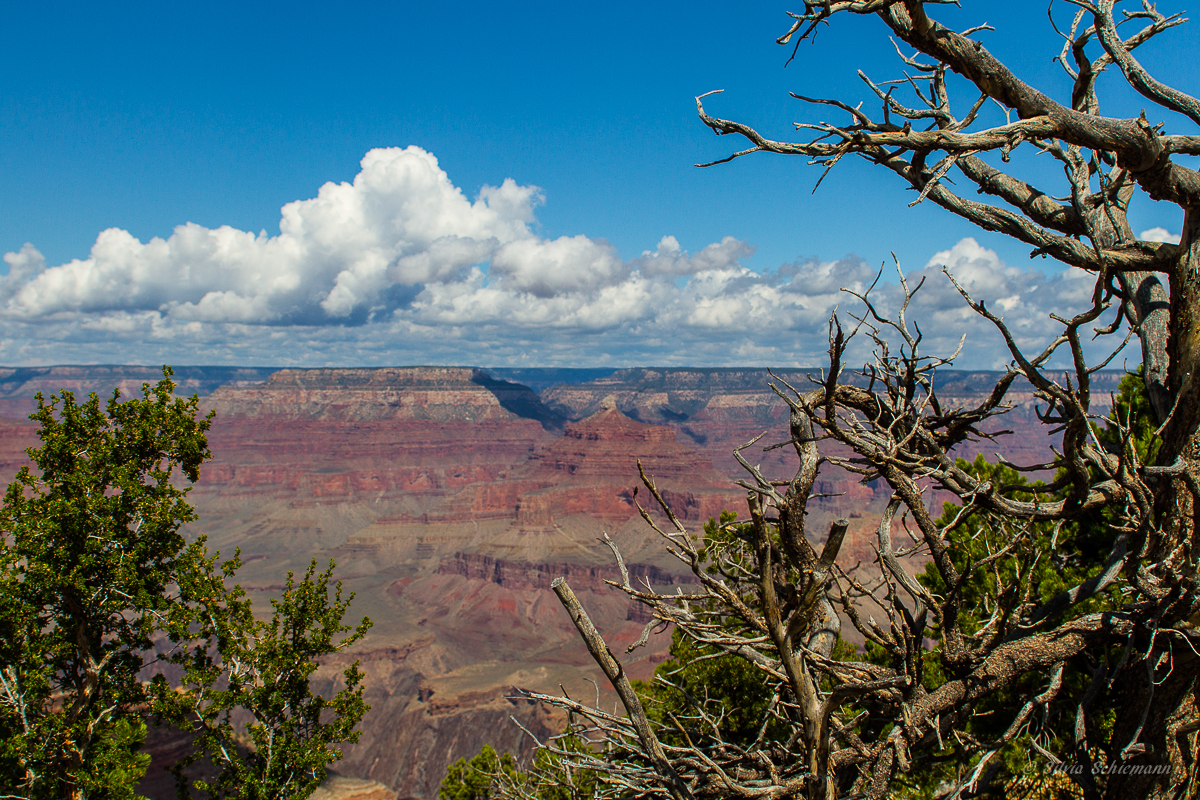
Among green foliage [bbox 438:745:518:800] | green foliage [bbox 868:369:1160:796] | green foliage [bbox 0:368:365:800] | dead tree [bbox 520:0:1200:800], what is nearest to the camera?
dead tree [bbox 520:0:1200:800]

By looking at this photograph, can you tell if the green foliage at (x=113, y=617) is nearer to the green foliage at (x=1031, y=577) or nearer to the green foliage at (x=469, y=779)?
the green foliage at (x=469, y=779)

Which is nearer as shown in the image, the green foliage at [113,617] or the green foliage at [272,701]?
the green foliage at [113,617]

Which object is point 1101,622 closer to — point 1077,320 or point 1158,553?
point 1158,553

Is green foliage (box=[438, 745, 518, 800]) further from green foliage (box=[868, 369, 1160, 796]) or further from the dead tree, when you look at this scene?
the dead tree

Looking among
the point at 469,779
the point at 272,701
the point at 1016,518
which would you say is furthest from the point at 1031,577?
the point at 469,779

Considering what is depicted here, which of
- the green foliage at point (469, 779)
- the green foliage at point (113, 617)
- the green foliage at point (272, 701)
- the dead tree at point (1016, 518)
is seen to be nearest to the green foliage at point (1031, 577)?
the dead tree at point (1016, 518)

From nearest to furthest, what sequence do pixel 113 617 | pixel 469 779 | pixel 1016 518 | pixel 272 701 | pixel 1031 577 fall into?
pixel 1016 518
pixel 1031 577
pixel 272 701
pixel 113 617
pixel 469 779

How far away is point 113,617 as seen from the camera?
16.2 metres

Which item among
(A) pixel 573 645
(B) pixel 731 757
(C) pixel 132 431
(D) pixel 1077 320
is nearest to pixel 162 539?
(C) pixel 132 431

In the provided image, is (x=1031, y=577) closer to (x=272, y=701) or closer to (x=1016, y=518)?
(x=1016, y=518)

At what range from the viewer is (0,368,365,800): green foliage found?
545 inches

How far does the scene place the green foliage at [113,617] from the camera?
13836 millimetres

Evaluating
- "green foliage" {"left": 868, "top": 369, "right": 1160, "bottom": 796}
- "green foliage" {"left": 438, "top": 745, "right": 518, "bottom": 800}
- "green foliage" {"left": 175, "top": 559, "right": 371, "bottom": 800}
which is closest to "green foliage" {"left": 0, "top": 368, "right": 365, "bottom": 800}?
"green foliage" {"left": 175, "top": 559, "right": 371, "bottom": 800}

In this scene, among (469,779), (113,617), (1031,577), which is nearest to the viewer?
(1031,577)
